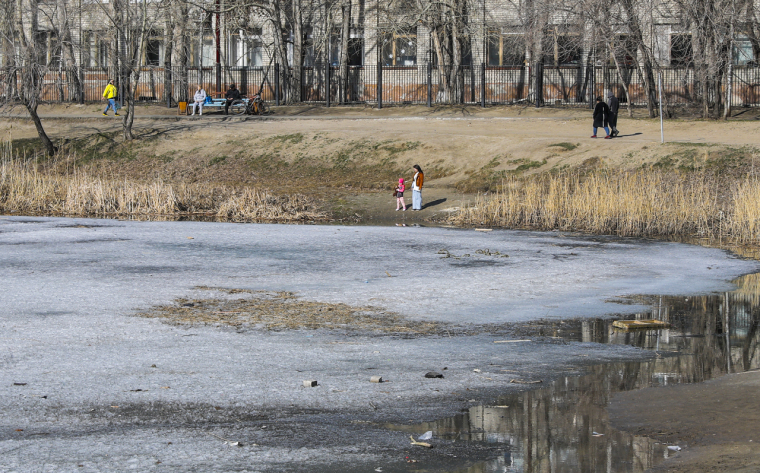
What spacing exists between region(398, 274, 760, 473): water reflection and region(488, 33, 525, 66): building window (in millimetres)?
31166

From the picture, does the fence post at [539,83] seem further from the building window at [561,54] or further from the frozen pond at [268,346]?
the frozen pond at [268,346]

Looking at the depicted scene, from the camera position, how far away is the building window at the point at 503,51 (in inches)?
1629

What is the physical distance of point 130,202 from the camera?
23.1 m

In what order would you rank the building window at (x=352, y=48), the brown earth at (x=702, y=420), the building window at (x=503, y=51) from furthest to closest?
the building window at (x=352, y=48)
the building window at (x=503, y=51)
the brown earth at (x=702, y=420)

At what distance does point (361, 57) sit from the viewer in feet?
148

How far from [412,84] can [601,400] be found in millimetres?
36494

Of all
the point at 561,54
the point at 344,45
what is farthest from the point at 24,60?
the point at 561,54

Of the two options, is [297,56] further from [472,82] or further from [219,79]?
[472,82]

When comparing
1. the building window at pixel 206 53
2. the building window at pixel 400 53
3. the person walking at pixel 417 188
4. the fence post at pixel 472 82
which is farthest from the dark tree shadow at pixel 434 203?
the building window at pixel 206 53

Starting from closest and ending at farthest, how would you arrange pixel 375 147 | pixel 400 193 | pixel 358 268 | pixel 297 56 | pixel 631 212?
pixel 358 268
pixel 631 212
pixel 400 193
pixel 375 147
pixel 297 56

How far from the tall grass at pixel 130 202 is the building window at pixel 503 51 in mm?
19931

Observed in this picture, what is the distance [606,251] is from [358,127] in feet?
62.6

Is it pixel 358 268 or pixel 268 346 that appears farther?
pixel 358 268

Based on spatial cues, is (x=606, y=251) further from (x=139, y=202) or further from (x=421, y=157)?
(x=421, y=157)
